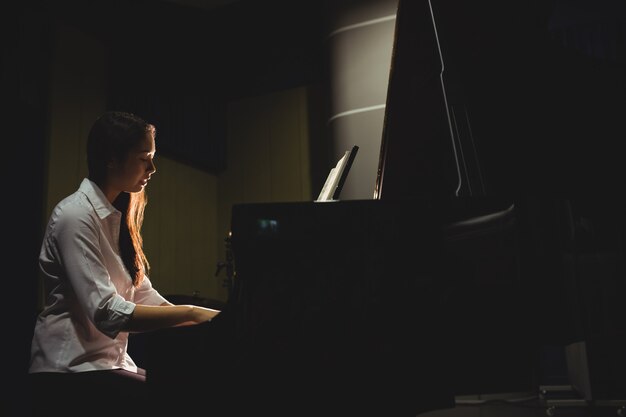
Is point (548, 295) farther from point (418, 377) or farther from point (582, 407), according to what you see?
point (582, 407)

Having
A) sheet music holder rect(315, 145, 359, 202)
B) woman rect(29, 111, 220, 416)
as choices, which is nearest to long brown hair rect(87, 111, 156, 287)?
woman rect(29, 111, 220, 416)

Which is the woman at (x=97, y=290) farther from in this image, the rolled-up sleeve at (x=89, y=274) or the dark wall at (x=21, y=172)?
the dark wall at (x=21, y=172)

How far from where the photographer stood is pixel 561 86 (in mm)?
1923

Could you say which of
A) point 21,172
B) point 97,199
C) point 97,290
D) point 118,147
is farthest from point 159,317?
point 21,172

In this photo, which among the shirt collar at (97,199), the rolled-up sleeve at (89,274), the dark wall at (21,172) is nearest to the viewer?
the rolled-up sleeve at (89,274)

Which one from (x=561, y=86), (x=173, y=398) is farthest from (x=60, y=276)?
(x=561, y=86)

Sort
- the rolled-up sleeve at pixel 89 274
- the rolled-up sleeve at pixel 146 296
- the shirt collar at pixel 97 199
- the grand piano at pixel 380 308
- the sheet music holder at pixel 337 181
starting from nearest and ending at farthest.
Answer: the grand piano at pixel 380 308
the rolled-up sleeve at pixel 89 274
the shirt collar at pixel 97 199
the sheet music holder at pixel 337 181
the rolled-up sleeve at pixel 146 296

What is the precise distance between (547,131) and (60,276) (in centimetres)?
166

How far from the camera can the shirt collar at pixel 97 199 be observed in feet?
4.66

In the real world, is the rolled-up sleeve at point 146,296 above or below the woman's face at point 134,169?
below

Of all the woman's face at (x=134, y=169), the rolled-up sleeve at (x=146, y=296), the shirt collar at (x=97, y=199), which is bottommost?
the rolled-up sleeve at (x=146, y=296)

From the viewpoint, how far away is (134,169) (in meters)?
1.51

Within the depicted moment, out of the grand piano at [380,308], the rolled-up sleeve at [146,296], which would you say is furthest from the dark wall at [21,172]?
the grand piano at [380,308]

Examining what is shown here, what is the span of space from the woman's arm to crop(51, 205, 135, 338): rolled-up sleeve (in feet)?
0.06
